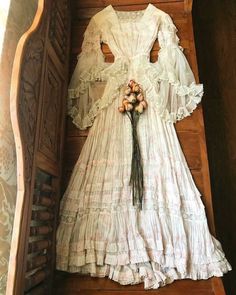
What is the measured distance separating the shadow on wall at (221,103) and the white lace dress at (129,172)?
11.5 inches

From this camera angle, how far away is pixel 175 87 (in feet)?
3.65

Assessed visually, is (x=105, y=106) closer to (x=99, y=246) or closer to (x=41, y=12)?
(x=41, y=12)

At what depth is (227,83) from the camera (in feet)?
4.64

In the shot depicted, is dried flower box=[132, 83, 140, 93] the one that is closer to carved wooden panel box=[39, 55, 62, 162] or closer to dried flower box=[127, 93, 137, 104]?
dried flower box=[127, 93, 137, 104]

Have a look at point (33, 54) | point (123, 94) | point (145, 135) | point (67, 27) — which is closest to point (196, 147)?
point (145, 135)

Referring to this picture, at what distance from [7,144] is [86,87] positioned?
0.49m

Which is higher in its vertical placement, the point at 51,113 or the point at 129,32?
the point at 129,32

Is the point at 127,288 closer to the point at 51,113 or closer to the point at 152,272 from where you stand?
the point at 152,272

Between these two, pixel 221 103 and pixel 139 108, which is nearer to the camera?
pixel 139 108

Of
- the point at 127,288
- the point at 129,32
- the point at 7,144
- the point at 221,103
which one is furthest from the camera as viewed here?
the point at 221,103

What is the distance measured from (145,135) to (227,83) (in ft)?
2.13

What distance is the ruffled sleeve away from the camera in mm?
1104

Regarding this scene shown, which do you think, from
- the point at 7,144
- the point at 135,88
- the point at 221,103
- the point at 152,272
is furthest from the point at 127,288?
the point at 221,103

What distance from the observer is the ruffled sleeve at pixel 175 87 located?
110cm
